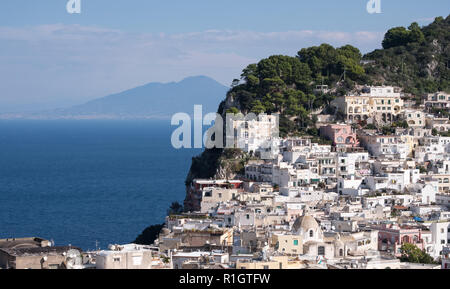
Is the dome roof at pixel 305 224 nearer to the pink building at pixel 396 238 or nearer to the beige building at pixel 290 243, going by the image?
the beige building at pixel 290 243

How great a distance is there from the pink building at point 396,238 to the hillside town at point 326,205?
0.05m

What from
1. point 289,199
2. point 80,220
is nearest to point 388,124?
point 289,199

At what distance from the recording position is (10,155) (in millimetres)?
136875

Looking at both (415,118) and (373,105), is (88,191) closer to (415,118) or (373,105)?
(373,105)

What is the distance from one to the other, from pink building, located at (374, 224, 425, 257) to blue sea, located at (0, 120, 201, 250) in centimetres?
1967

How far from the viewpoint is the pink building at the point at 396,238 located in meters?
37.4

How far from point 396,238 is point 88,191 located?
53.0m

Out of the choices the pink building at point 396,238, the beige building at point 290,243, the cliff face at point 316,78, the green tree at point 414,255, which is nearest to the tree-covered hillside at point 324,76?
the cliff face at point 316,78

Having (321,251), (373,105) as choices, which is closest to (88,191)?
(373,105)

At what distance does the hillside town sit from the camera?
1171 inches

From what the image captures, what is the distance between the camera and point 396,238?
124 feet

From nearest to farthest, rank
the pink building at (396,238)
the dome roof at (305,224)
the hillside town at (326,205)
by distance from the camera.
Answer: the hillside town at (326,205) → the dome roof at (305,224) → the pink building at (396,238)
